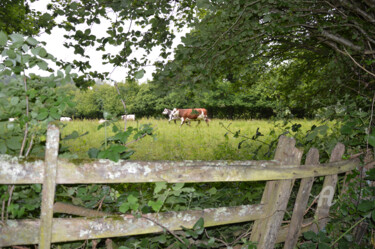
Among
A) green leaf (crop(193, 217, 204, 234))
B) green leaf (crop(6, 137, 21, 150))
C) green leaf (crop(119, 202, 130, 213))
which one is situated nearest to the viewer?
green leaf (crop(6, 137, 21, 150))

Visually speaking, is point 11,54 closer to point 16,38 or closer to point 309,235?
point 16,38

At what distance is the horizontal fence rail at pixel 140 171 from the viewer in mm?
1548

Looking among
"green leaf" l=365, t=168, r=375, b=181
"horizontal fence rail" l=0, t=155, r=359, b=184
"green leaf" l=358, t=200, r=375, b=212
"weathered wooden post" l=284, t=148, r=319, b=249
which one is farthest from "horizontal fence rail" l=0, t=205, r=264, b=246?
"green leaf" l=365, t=168, r=375, b=181

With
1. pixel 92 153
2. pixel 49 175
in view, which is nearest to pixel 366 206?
pixel 92 153

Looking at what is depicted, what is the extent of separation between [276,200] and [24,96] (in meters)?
2.13

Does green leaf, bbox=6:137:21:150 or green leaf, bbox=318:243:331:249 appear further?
green leaf, bbox=318:243:331:249

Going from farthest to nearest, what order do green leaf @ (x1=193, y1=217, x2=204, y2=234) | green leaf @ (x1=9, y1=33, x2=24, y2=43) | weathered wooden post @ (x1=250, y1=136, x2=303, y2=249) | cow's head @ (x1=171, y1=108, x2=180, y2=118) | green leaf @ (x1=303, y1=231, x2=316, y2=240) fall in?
cow's head @ (x1=171, y1=108, x2=180, y2=118), green leaf @ (x1=303, y1=231, x2=316, y2=240), weathered wooden post @ (x1=250, y1=136, x2=303, y2=249), green leaf @ (x1=193, y1=217, x2=204, y2=234), green leaf @ (x1=9, y1=33, x2=24, y2=43)

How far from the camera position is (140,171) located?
1.79 meters

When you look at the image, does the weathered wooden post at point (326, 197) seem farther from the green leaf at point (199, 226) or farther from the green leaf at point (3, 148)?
the green leaf at point (3, 148)

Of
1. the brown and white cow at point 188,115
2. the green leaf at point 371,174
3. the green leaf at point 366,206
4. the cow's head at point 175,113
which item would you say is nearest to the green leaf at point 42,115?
the green leaf at point 366,206

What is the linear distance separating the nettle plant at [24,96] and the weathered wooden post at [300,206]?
2212 millimetres

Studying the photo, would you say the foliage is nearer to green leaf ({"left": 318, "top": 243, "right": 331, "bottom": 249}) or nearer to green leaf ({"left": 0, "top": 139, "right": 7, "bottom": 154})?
green leaf ({"left": 0, "top": 139, "right": 7, "bottom": 154})

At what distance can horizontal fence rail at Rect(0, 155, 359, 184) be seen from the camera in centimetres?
155

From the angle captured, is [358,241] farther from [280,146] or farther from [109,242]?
[109,242]
